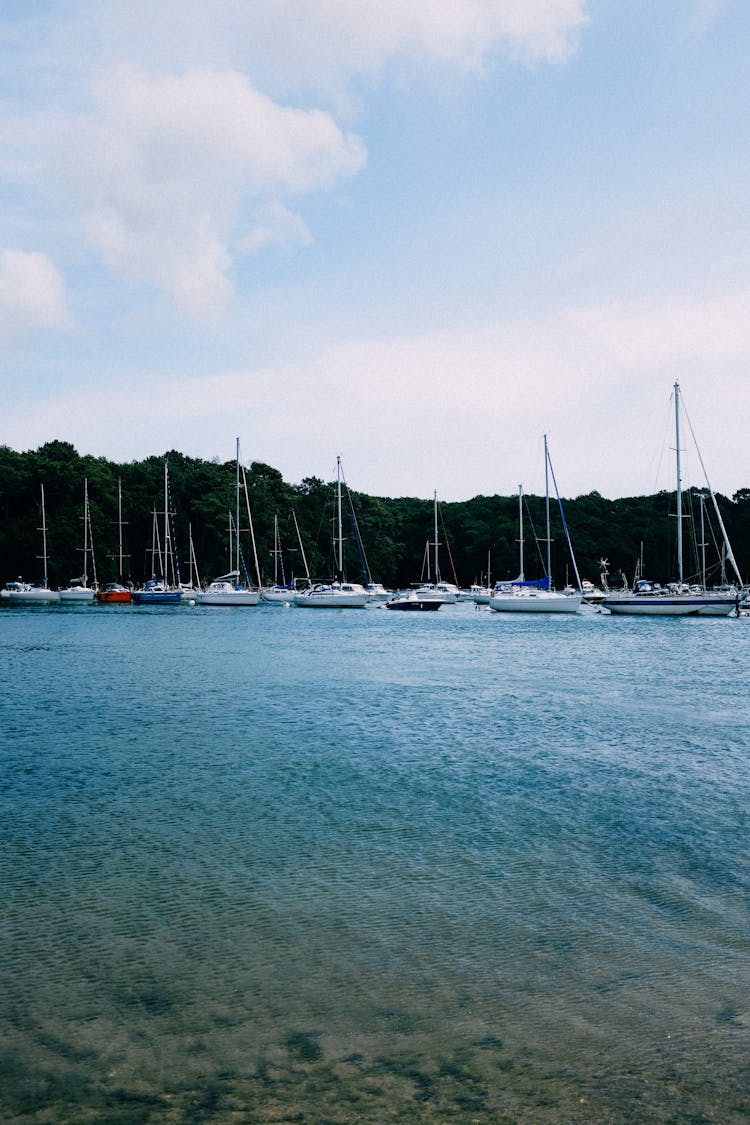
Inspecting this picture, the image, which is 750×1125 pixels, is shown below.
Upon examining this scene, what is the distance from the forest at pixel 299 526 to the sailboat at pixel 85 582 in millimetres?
1551

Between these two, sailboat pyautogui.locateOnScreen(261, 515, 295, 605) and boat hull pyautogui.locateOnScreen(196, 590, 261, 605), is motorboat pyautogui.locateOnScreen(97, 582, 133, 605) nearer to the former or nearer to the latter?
boat hull pyautogui.locateOnScreen(196, 590, 261, 605)

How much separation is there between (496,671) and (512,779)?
2052cm

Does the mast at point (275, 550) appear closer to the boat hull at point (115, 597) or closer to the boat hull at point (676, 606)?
the boat hull at point (115, 597)

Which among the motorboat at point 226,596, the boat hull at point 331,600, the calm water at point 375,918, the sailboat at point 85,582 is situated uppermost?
the sailboat at point 85,582

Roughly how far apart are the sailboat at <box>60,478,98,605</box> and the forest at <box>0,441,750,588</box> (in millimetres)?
1551

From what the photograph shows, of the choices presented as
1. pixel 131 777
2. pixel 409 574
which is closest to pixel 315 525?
pixel 409 574

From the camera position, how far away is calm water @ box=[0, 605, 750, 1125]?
6074 millimetres

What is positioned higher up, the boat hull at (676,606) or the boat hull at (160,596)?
the boat hull at (160,596)

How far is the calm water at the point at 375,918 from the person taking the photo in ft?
19.9

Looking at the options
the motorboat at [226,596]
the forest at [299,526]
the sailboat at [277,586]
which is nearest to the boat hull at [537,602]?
the forest at [299,526]

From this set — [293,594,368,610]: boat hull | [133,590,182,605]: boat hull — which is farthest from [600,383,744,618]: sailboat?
[133,590,182,605]: boat hull

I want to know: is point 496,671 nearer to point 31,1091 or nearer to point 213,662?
point 213,662

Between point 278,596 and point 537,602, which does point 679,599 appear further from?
point 278,596

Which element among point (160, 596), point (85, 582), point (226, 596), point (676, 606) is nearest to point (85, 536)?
point (85, 582)
